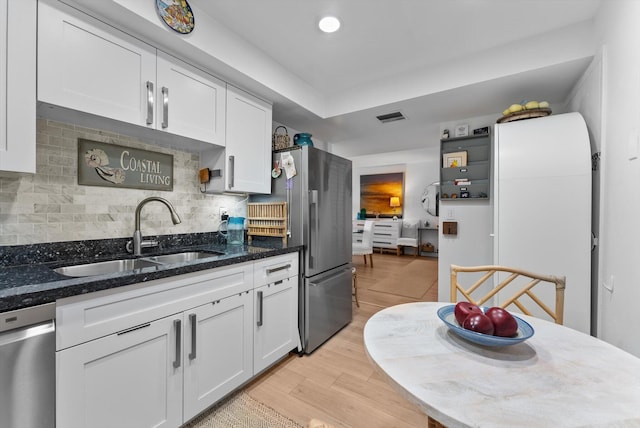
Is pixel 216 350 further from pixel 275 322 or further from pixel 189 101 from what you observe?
pixel 189 101

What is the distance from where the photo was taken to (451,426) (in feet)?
1.81

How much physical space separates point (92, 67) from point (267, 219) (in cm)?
140

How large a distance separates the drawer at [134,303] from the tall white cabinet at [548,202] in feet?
6.67

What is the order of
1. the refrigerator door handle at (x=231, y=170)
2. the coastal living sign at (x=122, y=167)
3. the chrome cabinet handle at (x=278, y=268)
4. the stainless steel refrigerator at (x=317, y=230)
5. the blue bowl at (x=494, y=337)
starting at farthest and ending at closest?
1. the stainless steel refrigerator at (x=317, y=230)
2. the refrigerator door handle at (x=231, y=170)
3. the chrome cabinet handle at (x=278, y=268)
4. the coastal living sign at (x=122, y=167)
5. the blue bowl at (x=494, y=337)

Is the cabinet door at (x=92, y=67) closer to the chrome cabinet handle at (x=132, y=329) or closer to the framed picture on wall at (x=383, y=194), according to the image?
the chrome cabinet handle at (x=132, y=329)

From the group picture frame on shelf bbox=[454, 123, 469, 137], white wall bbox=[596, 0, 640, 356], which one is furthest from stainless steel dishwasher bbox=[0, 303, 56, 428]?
picture frame on shelf bbox=[454, 123, 469, 137]

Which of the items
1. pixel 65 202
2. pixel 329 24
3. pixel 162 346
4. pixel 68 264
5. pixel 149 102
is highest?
pixel 329 24

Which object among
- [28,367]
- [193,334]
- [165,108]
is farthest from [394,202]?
[28,367]

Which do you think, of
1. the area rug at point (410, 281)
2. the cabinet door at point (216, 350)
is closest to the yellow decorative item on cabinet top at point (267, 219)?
the cabinet door at point (216, 350)

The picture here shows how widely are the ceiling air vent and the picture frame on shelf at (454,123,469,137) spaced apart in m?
0.62

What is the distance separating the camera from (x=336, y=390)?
178 centimetres

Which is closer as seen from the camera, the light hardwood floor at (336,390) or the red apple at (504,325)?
the red apple at (504,325)

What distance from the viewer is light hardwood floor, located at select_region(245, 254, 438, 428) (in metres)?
1.55

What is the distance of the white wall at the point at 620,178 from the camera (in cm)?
121
